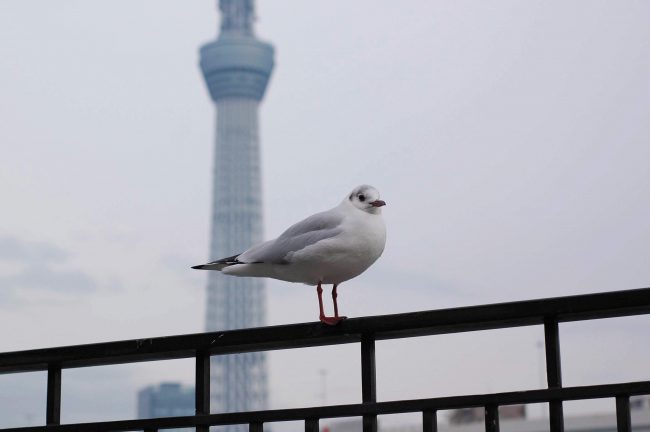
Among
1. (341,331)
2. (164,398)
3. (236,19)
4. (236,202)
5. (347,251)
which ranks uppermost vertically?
(236,19)

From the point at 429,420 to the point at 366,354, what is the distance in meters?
0.26

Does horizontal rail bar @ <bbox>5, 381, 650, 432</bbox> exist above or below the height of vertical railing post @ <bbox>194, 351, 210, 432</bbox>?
below

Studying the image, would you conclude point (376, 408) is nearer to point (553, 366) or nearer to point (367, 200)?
point (553, 366)

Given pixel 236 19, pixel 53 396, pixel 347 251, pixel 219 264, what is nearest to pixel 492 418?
pixel 347 251

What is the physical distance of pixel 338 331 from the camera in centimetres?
287

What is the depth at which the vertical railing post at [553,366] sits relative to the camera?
247cm

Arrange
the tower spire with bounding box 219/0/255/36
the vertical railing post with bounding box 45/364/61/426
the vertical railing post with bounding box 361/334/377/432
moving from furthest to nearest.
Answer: the tower spire with bounding box 219/0/255/36 < the vertical railing post with bounding box 45/364/61/426 < the vertical railing post with bounding box 361/334/377/432

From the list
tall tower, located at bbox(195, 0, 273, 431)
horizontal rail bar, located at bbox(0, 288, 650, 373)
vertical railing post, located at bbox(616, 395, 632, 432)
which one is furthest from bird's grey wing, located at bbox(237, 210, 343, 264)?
tall tower, located at bbox(195, 0, 273, 431)

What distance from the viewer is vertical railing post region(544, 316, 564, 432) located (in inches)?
97.1

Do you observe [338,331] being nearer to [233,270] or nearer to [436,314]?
[436,314]

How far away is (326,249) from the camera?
3.75m

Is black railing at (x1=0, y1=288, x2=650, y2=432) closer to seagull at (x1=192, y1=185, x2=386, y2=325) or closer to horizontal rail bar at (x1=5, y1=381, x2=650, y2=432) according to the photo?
horizontal rail bar at (x1=5, y1=381, x2=650, y2=432)

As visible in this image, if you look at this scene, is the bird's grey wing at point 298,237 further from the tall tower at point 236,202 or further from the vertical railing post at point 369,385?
the tall tower at point 236,202

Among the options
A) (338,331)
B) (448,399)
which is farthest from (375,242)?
(448,399)
